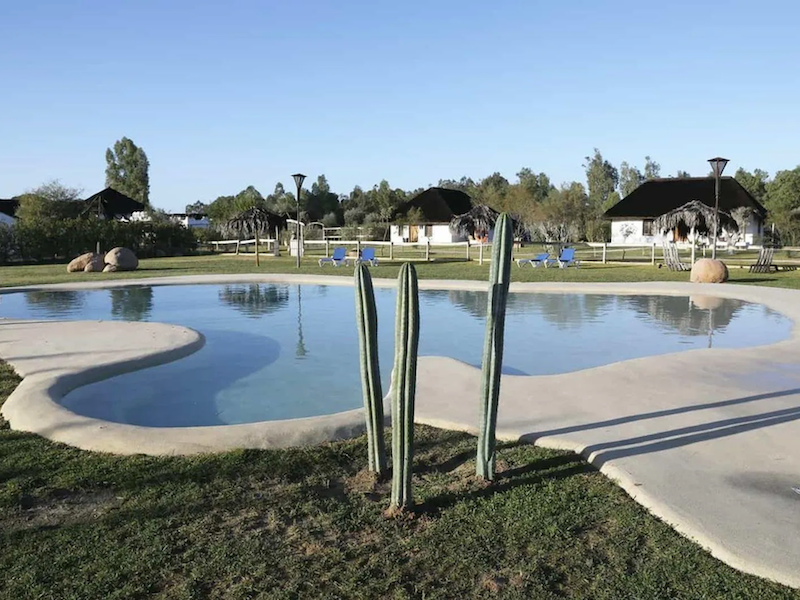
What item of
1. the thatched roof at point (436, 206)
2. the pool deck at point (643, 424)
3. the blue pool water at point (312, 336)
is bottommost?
the blue pool water at point (312, 336)

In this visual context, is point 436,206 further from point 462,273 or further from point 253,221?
point 462,273

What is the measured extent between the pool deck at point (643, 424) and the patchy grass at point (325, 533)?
0.23 m

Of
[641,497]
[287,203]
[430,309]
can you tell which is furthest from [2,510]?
[287,203]

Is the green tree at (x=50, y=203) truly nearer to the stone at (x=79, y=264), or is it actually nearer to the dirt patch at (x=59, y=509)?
the stone at (x=79, y=264)

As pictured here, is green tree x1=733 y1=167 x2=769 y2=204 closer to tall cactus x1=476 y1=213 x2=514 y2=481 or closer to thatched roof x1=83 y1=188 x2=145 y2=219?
thatched roof x1=83 y1=188 x2=145 y2=219

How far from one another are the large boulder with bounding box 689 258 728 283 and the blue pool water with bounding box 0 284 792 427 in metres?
3.15

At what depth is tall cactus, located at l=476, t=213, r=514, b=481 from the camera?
4.00 metres

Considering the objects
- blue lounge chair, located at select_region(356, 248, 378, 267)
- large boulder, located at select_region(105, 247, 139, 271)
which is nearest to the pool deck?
large boulder, located at select_region(105, 247, 139, 271)

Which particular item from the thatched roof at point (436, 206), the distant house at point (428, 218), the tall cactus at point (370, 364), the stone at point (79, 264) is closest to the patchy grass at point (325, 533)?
the tall cactus at point (370, 364)

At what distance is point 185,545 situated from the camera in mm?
3484

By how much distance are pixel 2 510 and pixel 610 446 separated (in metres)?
4.04

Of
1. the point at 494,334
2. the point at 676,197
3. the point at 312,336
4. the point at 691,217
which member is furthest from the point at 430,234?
the point at 494,334

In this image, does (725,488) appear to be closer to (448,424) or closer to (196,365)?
(448,424)

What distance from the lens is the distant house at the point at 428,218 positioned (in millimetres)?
50100
